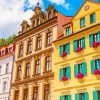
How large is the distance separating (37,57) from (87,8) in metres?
10.7

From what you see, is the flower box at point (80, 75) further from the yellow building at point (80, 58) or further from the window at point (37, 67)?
the window at point (37, 67)

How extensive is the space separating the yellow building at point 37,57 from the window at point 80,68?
4.49 meters

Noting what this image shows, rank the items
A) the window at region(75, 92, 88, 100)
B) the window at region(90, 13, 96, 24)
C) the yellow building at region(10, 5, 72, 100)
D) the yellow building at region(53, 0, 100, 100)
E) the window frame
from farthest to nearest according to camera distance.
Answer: the yellow building at region(10, 5, 72, 100), the window frame, the window at region(90, 13, 96, 24), the yellow building at region(53, 0, 100, 100), the window at region(75, 92, 88, 100)

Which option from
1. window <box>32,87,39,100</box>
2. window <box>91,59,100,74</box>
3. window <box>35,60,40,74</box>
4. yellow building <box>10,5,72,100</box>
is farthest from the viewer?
window <box>35,60,40,74</box>

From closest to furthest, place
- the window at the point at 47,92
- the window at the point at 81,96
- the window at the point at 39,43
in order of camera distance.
Result: 1. the window at the point at 81,96
2. the window at the point at 47,92
3. the window at the point at 39,43

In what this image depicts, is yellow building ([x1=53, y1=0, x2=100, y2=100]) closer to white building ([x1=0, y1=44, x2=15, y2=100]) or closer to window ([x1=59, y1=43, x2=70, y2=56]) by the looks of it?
window ([x1=59, y1=43, x2=70, y2=56])

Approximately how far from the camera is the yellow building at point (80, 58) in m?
26.0

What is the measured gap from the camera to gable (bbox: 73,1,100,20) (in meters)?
28.6

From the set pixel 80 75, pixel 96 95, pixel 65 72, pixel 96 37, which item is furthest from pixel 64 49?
pixel 96 95

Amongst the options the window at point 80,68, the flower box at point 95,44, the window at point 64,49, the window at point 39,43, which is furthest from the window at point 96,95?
the window at point 39,43

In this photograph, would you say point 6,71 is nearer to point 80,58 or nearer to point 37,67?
point 37,67

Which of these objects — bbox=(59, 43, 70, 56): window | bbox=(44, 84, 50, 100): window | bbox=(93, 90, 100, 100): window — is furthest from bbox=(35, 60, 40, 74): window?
bbox=(93, 90, 100, 100): window

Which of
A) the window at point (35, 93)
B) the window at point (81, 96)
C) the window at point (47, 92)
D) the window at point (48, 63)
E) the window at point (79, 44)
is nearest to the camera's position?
the window at point (81, 96)

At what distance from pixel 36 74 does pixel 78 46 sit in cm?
868
